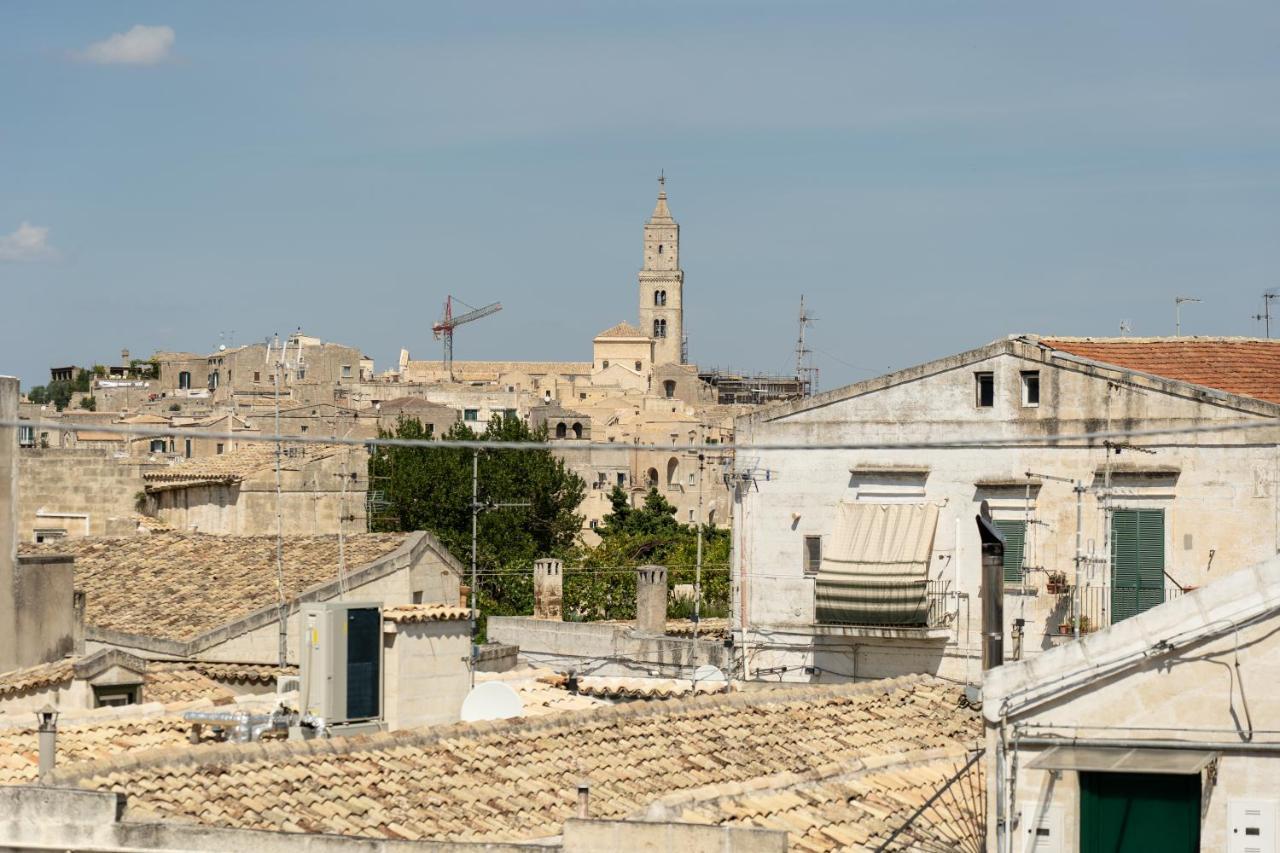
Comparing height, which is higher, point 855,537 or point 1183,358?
point 1183,358

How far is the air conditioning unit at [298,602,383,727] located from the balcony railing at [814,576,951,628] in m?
8.41

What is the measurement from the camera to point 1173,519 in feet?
78.0

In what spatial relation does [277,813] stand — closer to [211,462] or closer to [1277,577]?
[1277,577]

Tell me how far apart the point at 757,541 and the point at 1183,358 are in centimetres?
545

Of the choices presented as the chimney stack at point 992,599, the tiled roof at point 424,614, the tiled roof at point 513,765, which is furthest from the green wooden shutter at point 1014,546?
the chimney stack at point 992,599

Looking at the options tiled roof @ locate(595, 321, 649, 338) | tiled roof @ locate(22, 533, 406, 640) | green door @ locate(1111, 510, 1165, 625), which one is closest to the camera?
green door @ locate(1111, 510, 1165, 625)

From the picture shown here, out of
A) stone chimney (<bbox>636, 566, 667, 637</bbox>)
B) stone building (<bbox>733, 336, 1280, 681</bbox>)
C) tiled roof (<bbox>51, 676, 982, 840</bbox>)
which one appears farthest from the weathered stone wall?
tiled roof (<bbox>51, 676, 982, 840</bbox>)

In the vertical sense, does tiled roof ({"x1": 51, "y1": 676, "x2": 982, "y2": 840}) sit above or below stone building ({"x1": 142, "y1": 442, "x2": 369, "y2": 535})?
below

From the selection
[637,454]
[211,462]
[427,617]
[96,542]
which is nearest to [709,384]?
[637,454]

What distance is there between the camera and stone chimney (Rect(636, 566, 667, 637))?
34.1 meters

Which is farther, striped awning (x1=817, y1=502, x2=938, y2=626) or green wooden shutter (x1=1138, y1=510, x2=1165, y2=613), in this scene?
striped awning (x1=817, y1=502, x2=938, y2=626)

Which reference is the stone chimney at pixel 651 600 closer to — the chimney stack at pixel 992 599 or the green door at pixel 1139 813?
the chimney stack at pixel 992 599

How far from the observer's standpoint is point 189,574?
29734mm

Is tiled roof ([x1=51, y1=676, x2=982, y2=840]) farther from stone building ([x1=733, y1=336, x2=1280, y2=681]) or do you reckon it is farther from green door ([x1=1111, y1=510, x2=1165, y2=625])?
stone building ([x1=733, y1=336, x2=1280, y2=681])
